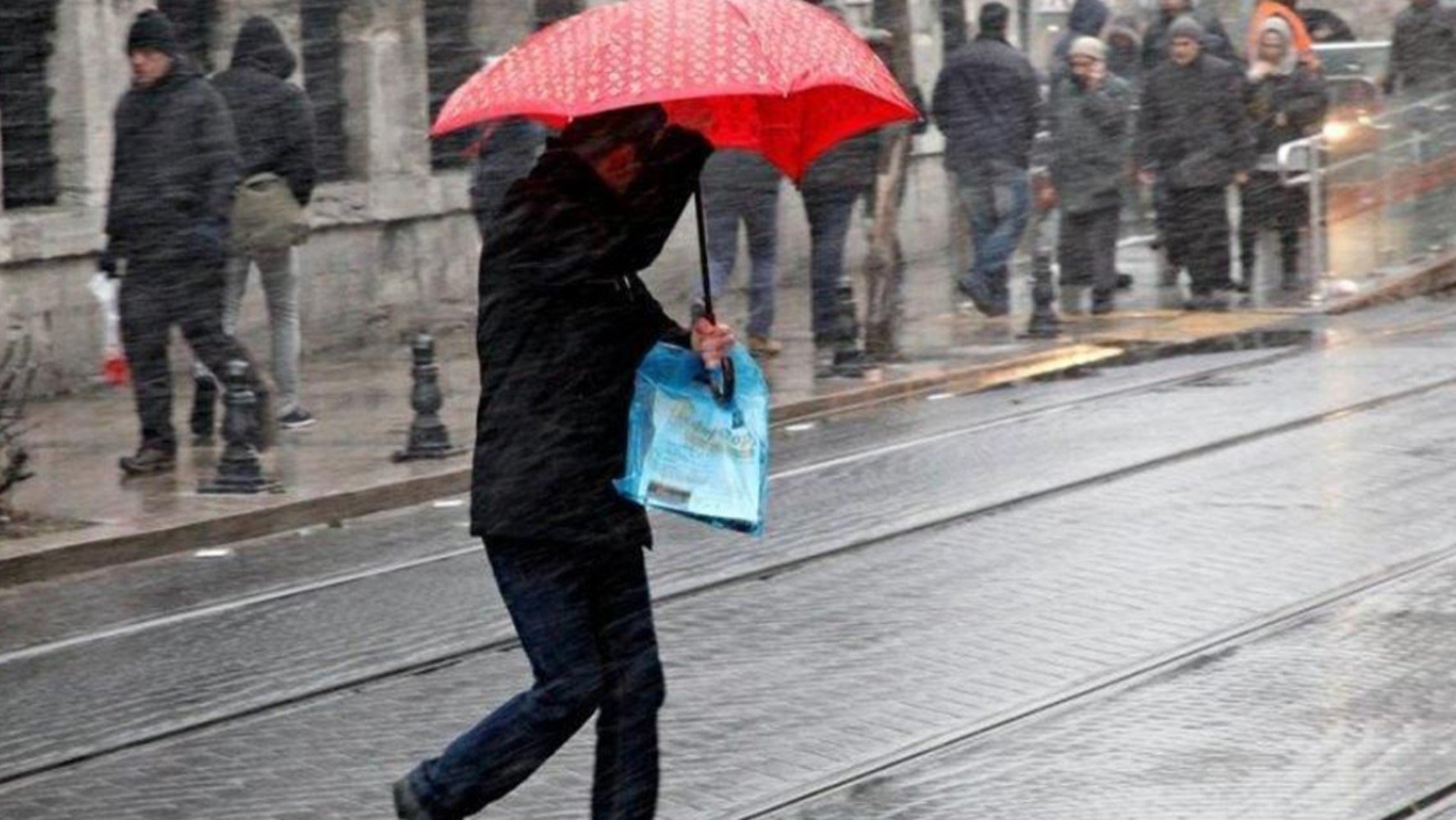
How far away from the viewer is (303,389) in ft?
55.3

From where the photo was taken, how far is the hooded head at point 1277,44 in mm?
20969

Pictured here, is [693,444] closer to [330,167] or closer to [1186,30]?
[330,167]

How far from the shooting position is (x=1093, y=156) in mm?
Result: 19406

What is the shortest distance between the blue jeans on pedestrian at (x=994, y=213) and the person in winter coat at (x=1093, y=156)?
367mm

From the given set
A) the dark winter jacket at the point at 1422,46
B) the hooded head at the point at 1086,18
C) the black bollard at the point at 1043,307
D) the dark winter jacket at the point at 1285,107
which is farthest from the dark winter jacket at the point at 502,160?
the dark winter jacket at the point at 1422,46

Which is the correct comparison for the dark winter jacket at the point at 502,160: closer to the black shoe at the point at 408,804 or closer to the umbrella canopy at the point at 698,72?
the umbrella canopy at the point at 698,72

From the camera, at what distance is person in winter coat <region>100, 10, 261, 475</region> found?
13469 millimetres

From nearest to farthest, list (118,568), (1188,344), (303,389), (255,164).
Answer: (118,568) < (255,164) < (303,389) < (1188,344)

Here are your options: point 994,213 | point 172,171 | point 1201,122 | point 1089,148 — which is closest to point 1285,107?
point 1201,122

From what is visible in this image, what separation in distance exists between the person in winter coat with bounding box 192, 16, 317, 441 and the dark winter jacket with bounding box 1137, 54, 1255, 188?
7.04m

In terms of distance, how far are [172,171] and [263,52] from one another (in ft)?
5.15

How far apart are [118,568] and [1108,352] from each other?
751cm

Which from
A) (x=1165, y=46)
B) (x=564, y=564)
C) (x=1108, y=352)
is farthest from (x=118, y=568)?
(x=1165, y=46)

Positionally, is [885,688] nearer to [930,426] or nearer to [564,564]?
[564,564]
